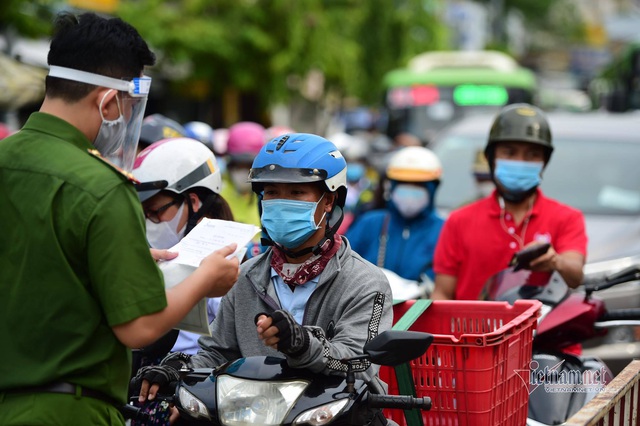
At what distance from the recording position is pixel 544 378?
4.90 metres

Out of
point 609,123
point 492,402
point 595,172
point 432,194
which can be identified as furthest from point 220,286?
point 609,123

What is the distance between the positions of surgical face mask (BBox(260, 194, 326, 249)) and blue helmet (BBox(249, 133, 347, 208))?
0.10 m

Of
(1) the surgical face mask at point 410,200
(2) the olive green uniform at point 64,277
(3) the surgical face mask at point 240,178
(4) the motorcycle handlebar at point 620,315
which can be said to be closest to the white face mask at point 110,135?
(2) the olive green uniform at point 64,277

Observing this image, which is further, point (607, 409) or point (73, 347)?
point (607, 409)

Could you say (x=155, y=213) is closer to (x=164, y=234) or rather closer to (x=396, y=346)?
(x=164, y=234)

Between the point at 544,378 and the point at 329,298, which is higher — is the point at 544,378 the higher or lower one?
the lower one

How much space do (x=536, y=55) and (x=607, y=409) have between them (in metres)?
71.9

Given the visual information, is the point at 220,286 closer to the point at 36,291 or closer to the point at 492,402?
the point at 36,291

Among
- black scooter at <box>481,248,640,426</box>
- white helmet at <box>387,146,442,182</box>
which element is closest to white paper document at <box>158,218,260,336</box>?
black scooter at <box>481,248,640,426</box>

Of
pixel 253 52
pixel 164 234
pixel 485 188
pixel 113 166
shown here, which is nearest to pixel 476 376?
pixel 113 166

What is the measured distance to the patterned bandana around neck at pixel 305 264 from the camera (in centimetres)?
404

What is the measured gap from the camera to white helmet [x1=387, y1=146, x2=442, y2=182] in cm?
827

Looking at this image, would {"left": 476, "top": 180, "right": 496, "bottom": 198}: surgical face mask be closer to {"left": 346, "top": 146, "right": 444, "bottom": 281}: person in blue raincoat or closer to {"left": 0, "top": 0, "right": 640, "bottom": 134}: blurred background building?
{"left": 346, "top": 146, "right": 444, "bottom": 281}: person in blue raincoat

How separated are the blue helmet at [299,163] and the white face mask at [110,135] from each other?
670 millimetres
